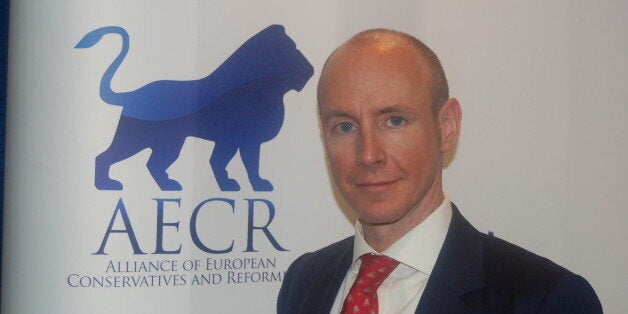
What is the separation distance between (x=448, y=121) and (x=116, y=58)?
85 cm

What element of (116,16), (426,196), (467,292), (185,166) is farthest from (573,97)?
(116,16)

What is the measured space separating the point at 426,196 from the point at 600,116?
801 millimetres

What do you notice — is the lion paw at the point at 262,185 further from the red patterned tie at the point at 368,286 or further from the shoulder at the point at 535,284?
the shoulder at the point at 535,284

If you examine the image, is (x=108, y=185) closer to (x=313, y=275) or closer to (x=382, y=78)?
(x=313, y=275)

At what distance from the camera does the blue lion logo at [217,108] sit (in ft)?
6.28

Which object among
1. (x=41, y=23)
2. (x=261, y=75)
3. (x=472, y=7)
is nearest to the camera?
(x=41, y=23)

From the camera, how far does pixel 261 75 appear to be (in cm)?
201

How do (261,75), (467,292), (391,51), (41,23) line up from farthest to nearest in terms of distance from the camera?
1. (261,75)
2. (41,23)
3. (391,51)
4. (467,292)

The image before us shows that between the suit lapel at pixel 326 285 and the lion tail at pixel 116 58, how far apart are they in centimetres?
68

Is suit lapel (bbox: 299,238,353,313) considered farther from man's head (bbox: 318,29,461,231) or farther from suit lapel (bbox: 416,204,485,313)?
suit lapel (bbox: 416,204,485,313)

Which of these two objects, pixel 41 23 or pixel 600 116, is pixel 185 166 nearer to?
pixel 41 23

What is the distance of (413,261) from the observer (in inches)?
66.6

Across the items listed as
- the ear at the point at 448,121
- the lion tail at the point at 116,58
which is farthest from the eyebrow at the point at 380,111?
the lion tail at the point at 116,58

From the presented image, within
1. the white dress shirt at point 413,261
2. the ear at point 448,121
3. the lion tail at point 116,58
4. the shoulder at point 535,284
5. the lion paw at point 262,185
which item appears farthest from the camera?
the lion paw at point 262,185
